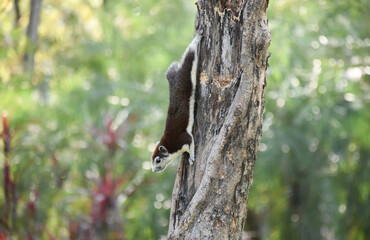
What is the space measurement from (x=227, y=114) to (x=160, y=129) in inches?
126

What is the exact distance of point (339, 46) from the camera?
546 centimetres

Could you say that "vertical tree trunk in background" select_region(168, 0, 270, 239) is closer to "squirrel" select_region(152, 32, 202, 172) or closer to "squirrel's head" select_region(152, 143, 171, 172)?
"squirrel" select_region(152, 32, 202, 172)

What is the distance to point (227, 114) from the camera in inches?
94.0

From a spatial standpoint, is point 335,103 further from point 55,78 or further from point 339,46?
point 55,78

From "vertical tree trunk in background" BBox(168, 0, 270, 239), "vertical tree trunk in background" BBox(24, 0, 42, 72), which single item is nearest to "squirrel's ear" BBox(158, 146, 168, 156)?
"vertical tree trunk in background" BBox(168, 0, 270, 239)

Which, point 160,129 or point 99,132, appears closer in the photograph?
point 99,132

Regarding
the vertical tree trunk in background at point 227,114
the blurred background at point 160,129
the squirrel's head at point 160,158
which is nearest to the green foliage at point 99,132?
the blurred background at point 160,129

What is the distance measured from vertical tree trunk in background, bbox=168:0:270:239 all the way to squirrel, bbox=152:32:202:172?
8cm

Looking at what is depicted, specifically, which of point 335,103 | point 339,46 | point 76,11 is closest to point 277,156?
point 335,103

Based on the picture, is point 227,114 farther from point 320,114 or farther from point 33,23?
point 33,23

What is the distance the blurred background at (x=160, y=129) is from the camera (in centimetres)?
509

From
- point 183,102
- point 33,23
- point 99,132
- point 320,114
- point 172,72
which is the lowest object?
point 99,132

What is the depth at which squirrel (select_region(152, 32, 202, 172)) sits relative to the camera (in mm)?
2549

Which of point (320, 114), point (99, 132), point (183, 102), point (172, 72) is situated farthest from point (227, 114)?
point (320, 114)
